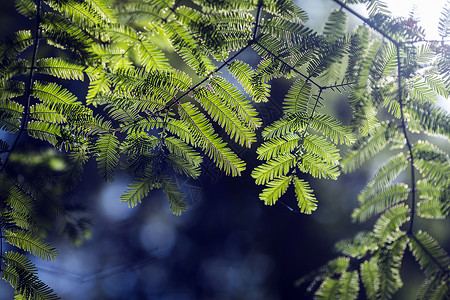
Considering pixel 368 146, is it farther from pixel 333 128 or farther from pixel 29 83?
pixel 29 83

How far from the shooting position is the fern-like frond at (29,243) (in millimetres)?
1110

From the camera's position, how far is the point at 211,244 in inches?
187

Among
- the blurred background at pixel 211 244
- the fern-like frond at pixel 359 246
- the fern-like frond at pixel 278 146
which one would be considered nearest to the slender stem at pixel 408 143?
the fern-like frond at pixel 359 246

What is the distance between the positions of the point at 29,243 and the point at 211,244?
12.7ft

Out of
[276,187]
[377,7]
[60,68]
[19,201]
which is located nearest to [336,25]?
[377,7]

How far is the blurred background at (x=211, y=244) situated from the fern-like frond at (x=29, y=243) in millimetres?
2018

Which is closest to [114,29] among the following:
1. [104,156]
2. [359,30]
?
[104,156]

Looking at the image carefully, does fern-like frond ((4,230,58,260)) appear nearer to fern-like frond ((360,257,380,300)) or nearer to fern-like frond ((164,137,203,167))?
fern-like frond ((164,137,203,167))

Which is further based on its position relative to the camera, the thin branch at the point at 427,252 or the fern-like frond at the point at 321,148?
the fern-like frond at the point at 321,148

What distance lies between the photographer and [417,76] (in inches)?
37.7

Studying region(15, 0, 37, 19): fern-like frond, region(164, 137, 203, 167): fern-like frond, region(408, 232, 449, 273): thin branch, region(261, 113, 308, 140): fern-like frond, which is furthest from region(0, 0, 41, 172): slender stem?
region(408, 232, 449, 273): thin branch

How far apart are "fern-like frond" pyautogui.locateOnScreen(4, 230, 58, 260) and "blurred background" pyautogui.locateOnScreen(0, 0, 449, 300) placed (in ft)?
6.62

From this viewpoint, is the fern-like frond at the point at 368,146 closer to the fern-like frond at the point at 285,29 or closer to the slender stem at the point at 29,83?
the fern-like frond at the point at 285,29

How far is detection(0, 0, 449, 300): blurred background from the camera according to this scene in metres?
3.67
